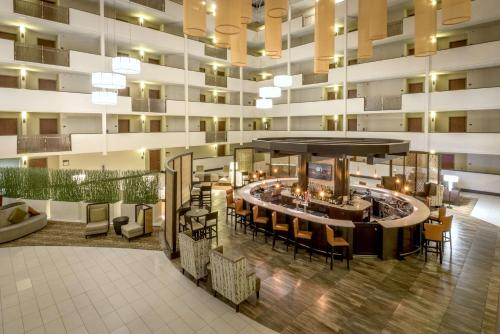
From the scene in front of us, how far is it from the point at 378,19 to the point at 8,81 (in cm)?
1579

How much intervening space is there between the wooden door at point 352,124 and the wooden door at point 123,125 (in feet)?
47.5

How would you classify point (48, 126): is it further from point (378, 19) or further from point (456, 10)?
point (456, 10)

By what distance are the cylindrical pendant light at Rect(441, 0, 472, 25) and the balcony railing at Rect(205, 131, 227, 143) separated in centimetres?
1676

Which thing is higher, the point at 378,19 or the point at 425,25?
the point at 378,19

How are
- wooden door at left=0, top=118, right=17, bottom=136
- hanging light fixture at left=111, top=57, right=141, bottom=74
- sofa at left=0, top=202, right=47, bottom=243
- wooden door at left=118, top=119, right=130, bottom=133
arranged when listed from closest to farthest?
sofa at left=0, top=202, right=47, bottom=243, hanging light fixture at left=111, top=57, right=141, bottom=74, wooden door at left=0, top=118, right=17, bottom=136, wooden door at left=118, top=119, right=130, bottom=133

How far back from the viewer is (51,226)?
984cm

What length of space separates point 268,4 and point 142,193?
7.40 metres

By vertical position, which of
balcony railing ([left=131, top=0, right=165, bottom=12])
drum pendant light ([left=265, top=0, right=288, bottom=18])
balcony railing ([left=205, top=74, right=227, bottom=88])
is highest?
balcony railing ([left=131, top=0, right=165, bottom=12])

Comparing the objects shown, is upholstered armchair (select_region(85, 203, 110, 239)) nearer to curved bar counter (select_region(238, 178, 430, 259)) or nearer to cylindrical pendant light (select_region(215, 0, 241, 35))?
curved bar counter (select_region(238, 178, 430, 259))

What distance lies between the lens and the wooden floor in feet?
16.6

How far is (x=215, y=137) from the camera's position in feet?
70.8

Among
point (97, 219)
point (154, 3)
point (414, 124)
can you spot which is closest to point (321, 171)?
point (97, 219)

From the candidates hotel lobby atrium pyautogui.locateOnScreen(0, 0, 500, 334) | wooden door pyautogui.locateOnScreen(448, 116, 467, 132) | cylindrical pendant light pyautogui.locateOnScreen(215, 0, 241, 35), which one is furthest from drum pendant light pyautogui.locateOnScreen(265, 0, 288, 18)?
wooden door pyautogui.locateOnScreen(448, 116, 467, 132)

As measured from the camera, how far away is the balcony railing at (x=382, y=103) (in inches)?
668
